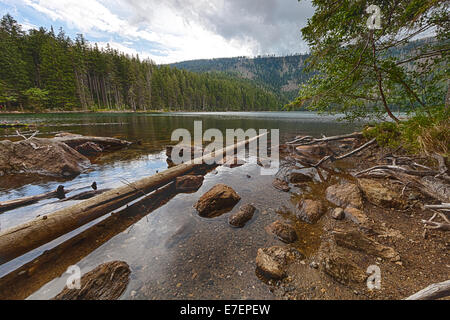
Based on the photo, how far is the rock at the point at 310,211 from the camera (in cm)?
432

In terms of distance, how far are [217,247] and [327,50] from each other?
7.38 meters

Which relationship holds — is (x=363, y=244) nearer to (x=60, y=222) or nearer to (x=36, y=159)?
(x=60, y=222)

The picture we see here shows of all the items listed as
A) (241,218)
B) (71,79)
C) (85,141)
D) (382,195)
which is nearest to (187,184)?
(241,218)

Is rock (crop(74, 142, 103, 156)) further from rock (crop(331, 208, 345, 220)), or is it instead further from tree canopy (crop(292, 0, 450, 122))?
rock (crop(331, 208, 345, 220))

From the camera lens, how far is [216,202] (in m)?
4.86

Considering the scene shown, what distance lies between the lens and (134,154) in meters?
10.4

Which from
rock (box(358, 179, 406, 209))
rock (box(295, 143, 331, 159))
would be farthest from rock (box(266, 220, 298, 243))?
rock (box(295, 143, 331, 159))

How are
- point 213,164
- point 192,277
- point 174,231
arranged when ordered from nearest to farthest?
1. point 192,277
2. point 174,231
3. point 213,164

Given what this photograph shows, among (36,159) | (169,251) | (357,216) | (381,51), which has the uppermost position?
(381,51)

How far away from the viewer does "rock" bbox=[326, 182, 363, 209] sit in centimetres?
470

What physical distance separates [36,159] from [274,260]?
34.4 ft

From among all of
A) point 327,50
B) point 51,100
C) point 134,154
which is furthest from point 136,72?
point 327,50

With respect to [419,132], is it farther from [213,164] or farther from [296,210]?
[213,164]

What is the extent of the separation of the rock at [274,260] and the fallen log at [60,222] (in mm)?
3880
